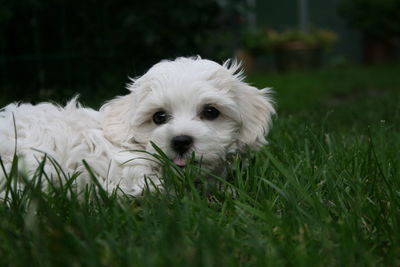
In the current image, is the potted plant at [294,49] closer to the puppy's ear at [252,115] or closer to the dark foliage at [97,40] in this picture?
the dark foliage at [97,40]

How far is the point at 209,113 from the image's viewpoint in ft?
9.45

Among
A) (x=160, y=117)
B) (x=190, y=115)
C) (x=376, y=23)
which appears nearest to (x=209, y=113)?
(x=190, y=115)

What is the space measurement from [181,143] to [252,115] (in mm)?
598

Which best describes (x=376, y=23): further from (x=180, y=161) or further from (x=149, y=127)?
(x=180, y=161)

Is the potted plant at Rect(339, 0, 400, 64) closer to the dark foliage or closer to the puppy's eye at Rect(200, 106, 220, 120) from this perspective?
the dark foliage

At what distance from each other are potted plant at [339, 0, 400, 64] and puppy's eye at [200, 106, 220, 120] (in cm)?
Answer: 1631

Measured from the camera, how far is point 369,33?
18.8 meters

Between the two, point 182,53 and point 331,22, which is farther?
point 331,22

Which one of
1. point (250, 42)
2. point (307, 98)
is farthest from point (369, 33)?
point (307, 98)

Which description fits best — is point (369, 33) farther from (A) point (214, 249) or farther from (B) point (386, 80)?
(A) point (214, 249)

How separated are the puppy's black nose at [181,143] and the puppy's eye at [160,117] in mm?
269

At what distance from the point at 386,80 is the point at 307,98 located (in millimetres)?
4045

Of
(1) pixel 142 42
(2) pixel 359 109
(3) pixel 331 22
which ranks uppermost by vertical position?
(3) pixel 331 22

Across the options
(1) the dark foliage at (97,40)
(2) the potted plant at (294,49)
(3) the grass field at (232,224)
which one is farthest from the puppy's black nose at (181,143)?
(2) the potted plant at (294,49)
